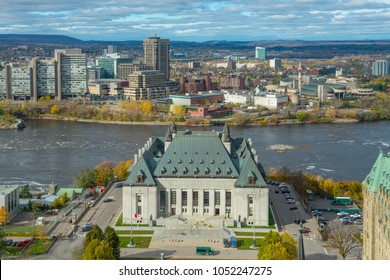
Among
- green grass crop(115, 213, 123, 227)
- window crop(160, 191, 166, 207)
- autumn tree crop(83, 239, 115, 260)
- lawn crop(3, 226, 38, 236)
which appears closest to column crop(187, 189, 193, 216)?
window crop(160, 191, 166, 207)

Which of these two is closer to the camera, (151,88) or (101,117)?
(101,117)

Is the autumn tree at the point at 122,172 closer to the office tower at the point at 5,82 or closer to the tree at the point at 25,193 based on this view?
the tree at the point at 25,193

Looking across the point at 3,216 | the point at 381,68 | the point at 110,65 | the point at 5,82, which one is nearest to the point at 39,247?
the point at 3,216

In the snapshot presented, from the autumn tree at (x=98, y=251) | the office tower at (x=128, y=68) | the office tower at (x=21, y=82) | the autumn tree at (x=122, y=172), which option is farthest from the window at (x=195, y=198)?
the office tower at (x=128, y=68)

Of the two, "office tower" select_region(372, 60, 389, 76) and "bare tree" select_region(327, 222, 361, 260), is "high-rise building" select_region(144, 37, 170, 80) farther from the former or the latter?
"bare tree" select_region(327, 222, 361, 260)

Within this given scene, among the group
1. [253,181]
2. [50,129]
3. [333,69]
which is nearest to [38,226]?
[253,181]

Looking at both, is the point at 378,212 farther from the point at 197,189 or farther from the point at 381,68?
the point at 381,68
